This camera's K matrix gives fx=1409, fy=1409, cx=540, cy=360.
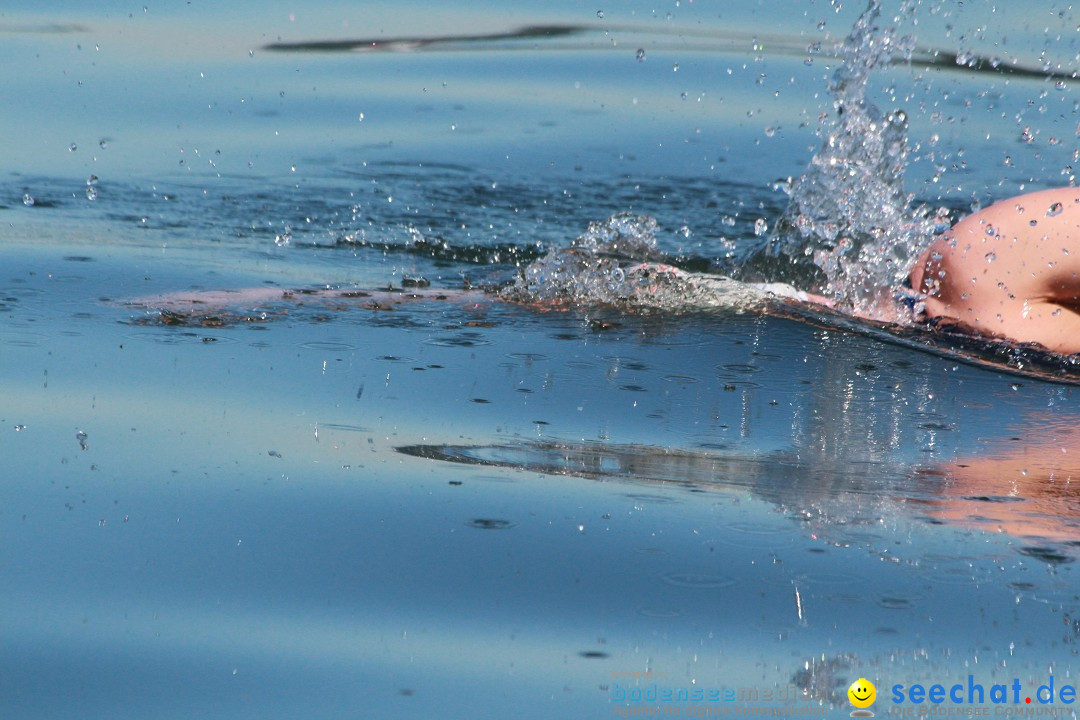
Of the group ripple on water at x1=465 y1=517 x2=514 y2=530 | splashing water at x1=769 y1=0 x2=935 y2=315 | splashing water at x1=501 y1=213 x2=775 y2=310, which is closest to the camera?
ripple on water at x1=465 y1=517 x2=514 y2=530

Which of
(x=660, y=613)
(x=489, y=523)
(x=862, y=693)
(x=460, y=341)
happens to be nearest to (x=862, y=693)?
(x=862, y=693)

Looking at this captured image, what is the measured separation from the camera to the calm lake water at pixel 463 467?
1.81m

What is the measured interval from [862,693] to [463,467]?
99 centimetres

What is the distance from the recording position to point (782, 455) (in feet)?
8.73

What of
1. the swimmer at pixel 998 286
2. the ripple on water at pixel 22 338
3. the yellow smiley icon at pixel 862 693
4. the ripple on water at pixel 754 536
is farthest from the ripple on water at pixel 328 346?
the yellow smiley icon at pixel 862 693

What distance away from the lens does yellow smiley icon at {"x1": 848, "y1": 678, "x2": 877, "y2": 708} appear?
172 cm

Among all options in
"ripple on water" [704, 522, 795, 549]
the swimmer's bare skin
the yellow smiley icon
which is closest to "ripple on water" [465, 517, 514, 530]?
"ripple on water" [704, 522, 795, 549]

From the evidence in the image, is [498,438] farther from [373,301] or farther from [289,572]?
[373,301]

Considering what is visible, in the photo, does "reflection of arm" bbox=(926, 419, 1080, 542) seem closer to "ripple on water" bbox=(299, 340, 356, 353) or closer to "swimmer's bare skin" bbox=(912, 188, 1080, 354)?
"swimmer's bare skin" bbox=(912, 188, 1080, 354)

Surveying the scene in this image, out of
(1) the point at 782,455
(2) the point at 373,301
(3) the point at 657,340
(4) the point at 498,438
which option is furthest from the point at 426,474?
(2) the point at 373,301

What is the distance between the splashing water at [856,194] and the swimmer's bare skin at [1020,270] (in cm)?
44

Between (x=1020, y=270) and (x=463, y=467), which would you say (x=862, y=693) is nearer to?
(x=463, y=467)

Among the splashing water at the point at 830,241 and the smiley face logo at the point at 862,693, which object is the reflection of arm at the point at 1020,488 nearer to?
the smiley face logo at the point at 862,693

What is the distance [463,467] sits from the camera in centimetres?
254
